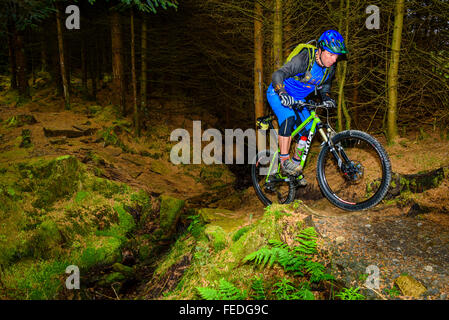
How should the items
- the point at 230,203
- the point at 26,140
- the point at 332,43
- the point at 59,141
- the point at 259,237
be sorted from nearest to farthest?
the point at 259,237
the point at 332,43
the point at 230,203
the point at 26,140
the point at 59,141

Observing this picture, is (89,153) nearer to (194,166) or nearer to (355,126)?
(194,166)

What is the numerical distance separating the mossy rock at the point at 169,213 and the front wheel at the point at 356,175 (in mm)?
3976

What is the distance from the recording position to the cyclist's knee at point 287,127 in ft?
14.4

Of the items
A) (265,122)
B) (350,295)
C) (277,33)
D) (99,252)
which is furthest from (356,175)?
(99,252)

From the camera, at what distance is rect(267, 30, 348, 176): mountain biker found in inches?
150

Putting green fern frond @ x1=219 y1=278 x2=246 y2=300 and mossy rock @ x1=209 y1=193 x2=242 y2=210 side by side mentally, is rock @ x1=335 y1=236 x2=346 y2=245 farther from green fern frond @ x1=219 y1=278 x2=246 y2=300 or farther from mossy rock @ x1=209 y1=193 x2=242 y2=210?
mossy rock @ x1=209 y1=193 x2=242 y2=210

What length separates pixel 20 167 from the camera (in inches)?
237

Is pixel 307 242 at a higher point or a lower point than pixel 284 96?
lower

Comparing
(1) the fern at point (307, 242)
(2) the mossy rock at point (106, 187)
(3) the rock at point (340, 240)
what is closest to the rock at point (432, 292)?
(3) the rock at point (340, 240)

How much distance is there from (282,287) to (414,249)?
5.34ft

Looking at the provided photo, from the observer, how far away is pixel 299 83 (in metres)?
4.32

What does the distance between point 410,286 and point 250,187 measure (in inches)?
242

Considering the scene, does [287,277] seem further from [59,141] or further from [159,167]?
[159,167]

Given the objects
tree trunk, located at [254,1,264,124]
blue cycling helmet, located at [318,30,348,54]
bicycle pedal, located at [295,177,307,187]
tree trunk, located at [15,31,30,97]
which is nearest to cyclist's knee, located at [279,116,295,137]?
bicycle pedal, located at [295,177,307,187]
